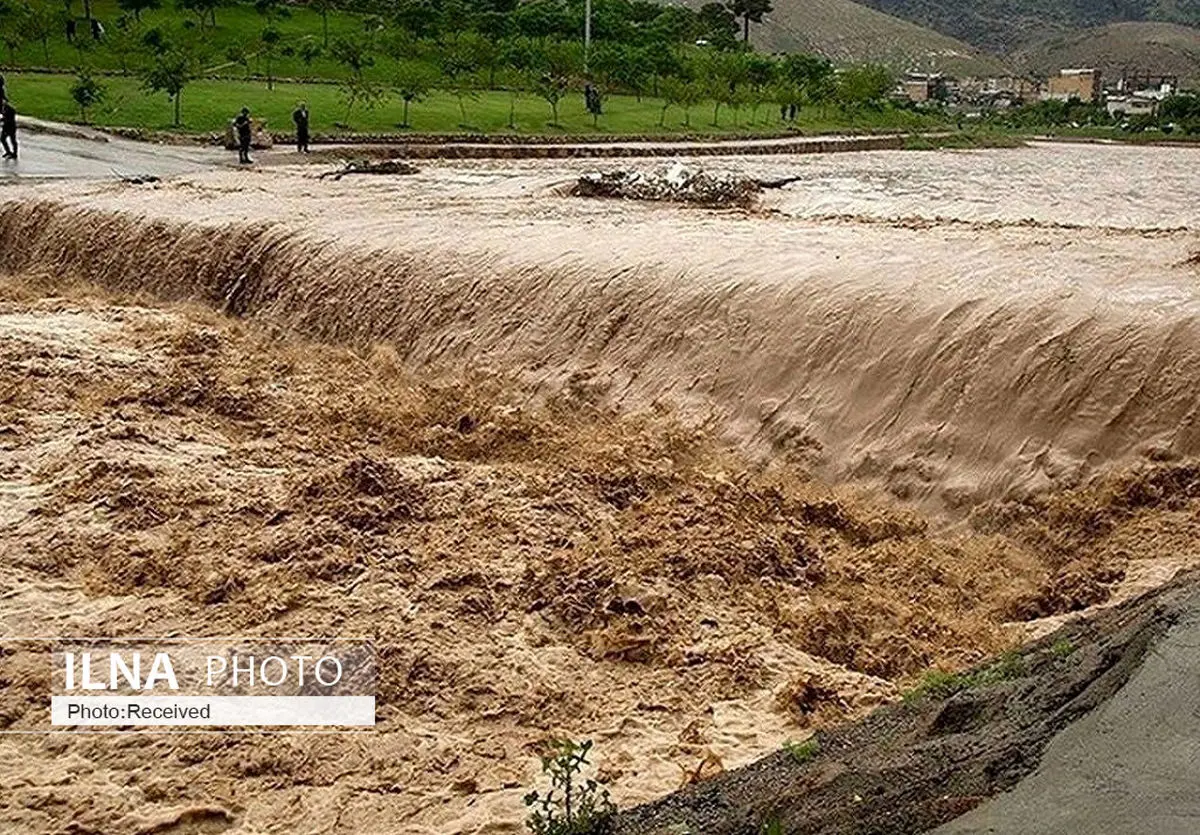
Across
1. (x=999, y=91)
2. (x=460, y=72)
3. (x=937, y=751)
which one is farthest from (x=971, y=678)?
(x=999, y=91)

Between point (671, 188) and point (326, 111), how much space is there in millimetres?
17470

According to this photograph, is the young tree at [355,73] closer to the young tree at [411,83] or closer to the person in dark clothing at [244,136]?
the young tree at [411,83]

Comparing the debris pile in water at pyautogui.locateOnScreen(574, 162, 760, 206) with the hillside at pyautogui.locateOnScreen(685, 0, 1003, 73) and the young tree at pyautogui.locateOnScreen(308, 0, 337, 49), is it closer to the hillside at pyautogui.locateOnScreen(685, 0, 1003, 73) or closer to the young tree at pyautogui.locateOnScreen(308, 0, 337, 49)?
the young tree at pyautogui.locateOnScreen(308, 0, 337, 49)

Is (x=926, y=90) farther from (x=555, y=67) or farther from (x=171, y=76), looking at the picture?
(x=171, y=76)

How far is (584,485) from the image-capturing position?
32.8ft

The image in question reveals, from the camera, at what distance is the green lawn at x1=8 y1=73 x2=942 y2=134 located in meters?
32.8

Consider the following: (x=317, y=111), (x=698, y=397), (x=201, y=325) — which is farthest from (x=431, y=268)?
(x=317, y=111)

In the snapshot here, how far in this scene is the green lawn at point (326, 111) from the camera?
32750mm

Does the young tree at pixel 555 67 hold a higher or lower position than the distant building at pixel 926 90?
lower

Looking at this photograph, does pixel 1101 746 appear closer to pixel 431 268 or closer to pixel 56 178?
pixel 431 268

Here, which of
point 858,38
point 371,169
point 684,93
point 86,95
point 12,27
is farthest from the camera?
point 858,38

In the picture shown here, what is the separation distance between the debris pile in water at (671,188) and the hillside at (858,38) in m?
101

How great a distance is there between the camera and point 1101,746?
13.9 ft

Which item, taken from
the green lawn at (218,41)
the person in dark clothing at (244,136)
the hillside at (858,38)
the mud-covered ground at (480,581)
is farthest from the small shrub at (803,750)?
the hillside at (858,38)
